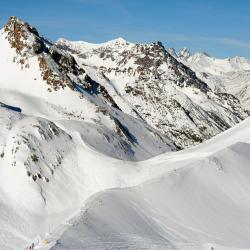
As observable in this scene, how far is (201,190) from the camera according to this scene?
43.6m

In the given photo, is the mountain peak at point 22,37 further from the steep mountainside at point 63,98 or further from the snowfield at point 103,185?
the snowfield at point 103,185

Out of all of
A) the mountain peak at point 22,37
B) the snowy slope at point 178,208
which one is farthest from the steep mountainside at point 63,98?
the snowy slope at point 178,208

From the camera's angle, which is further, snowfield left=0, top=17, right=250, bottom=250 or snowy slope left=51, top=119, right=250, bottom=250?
snowfield left=0, top=17, right=250, bottom=250

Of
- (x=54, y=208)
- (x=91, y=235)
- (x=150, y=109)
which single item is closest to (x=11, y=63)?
(x=54, y=208)

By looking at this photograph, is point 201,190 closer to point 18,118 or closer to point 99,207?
point 99,207

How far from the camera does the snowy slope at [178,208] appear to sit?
30.8 meters

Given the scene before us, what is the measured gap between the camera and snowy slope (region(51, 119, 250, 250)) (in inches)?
1213

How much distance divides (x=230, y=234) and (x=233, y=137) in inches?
892

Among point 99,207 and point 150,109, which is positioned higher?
point 150,109

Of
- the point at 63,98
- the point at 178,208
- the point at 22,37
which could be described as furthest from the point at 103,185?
the point at 22,37

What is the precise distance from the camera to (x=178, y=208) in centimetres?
3984

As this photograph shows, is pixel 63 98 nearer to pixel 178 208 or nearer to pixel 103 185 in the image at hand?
pixel 103 185

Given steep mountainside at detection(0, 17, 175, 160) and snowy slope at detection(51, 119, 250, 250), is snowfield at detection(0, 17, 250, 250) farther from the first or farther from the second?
steep mountainside at detection(0, 17, 175, 160)

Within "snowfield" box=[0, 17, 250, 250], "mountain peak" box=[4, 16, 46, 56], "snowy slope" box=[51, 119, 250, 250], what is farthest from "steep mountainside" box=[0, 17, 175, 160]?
"snowy slope" box=[51, 119, 250, 250]
